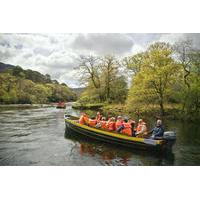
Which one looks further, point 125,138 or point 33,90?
point 33,90

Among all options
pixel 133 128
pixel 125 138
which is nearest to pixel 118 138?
pixel 125 138

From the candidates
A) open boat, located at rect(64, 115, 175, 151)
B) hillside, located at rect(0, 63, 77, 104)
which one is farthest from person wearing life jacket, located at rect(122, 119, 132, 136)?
hillside, located at rect(0, 63, 77, 104)

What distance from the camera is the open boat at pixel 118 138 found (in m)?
6.91

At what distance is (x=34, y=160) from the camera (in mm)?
6602

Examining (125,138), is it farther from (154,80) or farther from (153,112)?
(154,80)

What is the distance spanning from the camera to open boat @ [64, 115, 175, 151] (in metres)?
6.91

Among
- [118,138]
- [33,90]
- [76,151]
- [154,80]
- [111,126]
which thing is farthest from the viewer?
[33,90]

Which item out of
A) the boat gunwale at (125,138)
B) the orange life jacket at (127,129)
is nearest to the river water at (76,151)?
the boat gunwale at (125,138)

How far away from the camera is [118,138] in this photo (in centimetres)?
777

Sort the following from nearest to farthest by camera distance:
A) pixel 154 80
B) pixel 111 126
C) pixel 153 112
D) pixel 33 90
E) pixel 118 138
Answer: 1. pixel 118 138
2. pixel 111 126
3. pixel 153 112
4. pixel 154 80
5. pixel 33 90
